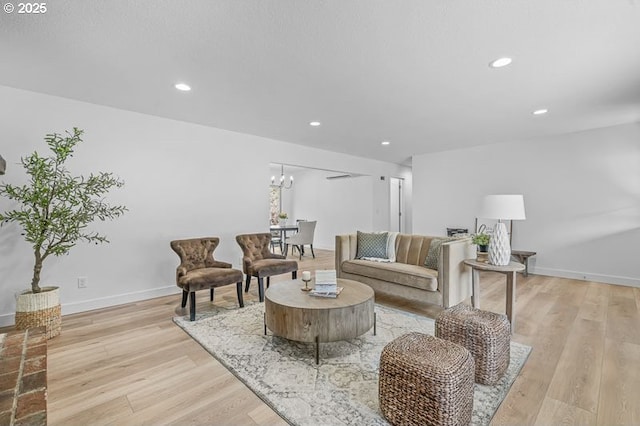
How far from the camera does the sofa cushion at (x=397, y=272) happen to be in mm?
3119

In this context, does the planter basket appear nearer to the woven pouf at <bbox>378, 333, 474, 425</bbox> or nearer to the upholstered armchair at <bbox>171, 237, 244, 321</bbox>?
the upholstered armchair at <bbox>171, 237, 244, 321</bbox>

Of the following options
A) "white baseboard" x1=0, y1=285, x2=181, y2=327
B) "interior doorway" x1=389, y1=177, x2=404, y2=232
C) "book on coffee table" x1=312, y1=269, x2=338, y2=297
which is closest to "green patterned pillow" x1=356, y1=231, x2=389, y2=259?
"book on coffee table" x1=312, y1=269, x2=338, y2=297

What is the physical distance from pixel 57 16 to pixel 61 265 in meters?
2.59

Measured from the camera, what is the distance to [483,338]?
6.23ft

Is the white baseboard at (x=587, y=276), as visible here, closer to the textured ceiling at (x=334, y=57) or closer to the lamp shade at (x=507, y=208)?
the textured ceiling at (x=334, y=57)

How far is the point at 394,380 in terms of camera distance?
5.08 ft

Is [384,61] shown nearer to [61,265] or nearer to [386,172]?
[61,265]

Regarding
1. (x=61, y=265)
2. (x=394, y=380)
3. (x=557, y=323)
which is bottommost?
(x=557, y=323)

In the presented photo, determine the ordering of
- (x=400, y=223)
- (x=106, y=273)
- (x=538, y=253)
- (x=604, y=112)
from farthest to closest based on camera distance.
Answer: (x=400, y=223), (x=538, y=253), (x=604, y=112), (x=106, y=273)

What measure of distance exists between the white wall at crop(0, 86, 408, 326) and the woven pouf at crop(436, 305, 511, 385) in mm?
3479

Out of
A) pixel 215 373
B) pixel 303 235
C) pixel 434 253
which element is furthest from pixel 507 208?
pixel 303 235

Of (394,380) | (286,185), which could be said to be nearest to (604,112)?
(394,380)

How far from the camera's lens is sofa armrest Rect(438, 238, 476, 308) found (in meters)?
3.05

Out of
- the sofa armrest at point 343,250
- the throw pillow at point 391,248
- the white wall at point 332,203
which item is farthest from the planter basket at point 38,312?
the white wall at point 332,203
